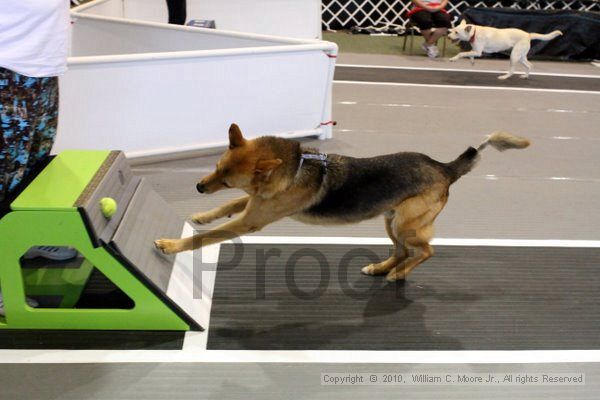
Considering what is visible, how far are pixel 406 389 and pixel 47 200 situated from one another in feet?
5.92

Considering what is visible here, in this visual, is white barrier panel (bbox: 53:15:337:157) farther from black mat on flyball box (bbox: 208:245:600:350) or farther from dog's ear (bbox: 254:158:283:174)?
dog's ear (bbox: 254:158:283:174)

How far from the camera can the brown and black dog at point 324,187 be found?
2477 millimetres

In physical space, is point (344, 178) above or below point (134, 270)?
above

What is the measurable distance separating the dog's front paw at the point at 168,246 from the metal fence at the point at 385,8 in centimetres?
935

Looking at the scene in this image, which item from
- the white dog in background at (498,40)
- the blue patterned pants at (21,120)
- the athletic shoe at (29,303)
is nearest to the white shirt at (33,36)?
the blue patterned pants at (21,120)

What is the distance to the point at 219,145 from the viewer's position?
15.4 ft

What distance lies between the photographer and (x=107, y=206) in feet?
8.16

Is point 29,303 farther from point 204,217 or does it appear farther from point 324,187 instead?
point 324,187

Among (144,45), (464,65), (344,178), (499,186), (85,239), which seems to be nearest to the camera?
(85,239)

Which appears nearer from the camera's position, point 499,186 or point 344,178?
point 344,178

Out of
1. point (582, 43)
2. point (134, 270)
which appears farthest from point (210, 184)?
point (582, 43)

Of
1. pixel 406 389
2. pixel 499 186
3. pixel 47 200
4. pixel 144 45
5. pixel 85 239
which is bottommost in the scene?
pixel 406 389

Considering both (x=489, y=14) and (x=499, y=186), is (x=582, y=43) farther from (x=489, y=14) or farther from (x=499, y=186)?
(x=499, y=186)

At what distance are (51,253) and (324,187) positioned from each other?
1.68 meters
